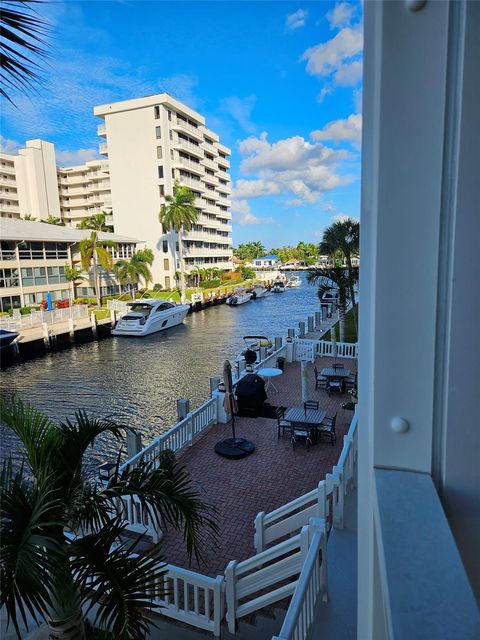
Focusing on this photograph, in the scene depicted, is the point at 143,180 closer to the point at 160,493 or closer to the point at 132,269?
the point at 132,269

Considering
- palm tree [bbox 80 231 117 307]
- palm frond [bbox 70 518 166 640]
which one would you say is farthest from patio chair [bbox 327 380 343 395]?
palm tree [bbox 80 231 117 307]

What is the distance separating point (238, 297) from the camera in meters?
46.6

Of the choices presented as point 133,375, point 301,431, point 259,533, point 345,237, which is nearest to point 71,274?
point 133,375

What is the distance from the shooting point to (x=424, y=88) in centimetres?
157

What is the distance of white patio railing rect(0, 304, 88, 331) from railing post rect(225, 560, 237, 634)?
25.0 metres

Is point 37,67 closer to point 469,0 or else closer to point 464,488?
point 469,0

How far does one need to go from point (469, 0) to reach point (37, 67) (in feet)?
7.79

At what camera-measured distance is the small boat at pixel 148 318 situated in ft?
96.2

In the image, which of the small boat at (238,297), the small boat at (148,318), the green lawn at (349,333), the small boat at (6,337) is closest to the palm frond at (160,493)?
the green lawn at (349,333)

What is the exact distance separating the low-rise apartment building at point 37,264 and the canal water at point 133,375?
8328 mm

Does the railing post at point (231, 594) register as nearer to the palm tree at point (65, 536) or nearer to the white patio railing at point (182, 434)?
the palm tree at point (65, 536)

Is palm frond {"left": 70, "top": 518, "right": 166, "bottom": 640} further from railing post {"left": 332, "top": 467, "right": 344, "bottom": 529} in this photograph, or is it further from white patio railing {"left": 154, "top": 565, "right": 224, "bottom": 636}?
railing post {"left": 332, "top": 467, "right": 344, "bottom": 529}

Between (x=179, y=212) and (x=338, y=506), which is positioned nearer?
(x=338, y=506)

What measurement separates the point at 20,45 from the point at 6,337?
2409cm
